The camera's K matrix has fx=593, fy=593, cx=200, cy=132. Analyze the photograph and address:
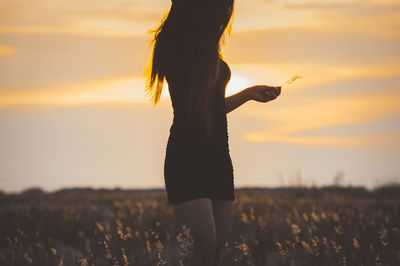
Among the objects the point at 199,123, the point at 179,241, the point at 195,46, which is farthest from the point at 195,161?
the point at 179,241

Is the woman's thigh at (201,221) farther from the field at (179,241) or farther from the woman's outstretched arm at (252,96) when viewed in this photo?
the field at (179,241)

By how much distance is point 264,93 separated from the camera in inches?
144

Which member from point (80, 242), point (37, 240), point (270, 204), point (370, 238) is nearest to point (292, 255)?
point (370, 238)

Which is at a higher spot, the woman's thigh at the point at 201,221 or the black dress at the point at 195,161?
the black dress at the point at 195,161

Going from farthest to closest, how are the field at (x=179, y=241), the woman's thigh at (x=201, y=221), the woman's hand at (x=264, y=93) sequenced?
1. the field at (x=179, y=241)
2. the woman's hand at (x=264, y=93)
3. the woman's thigh at (x=201, y=221)

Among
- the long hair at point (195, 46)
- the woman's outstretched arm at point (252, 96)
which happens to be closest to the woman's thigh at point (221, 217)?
the long hair at point (195, 46)

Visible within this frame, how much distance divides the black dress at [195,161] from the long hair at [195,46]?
0.07m

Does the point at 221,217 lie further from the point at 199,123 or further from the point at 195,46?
the point at 195,46

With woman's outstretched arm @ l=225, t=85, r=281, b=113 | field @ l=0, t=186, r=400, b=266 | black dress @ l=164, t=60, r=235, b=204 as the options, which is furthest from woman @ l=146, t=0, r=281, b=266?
field @ l=0, t=186, r=400, b=266

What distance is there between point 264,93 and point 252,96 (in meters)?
0.08

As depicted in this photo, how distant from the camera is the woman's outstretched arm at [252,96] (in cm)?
365

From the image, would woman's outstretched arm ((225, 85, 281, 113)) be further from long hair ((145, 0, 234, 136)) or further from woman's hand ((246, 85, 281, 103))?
long hair ((145, 0, 234, 136))

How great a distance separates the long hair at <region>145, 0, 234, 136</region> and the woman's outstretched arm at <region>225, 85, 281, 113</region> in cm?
36

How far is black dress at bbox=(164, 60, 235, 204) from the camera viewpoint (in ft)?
10.7
